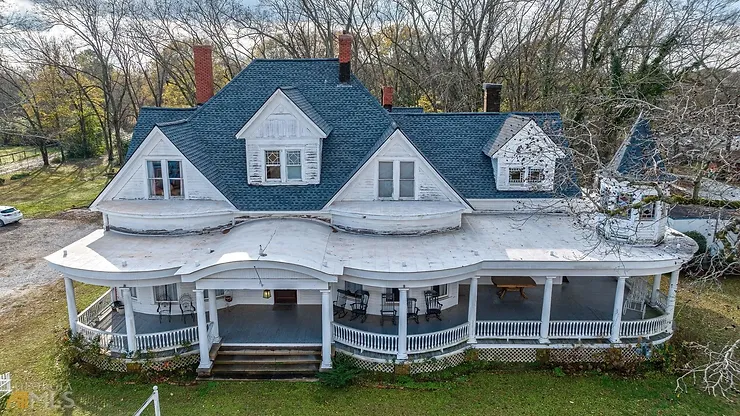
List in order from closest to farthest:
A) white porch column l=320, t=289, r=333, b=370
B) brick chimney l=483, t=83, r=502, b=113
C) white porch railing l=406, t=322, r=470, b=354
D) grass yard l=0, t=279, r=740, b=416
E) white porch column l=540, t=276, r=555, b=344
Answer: grass yard l=0, t=279, r=740, b=416 < white porch column l=320, t=289, r=333, b=370 < white porch railing l=406, t=322, r=470, b=354 < white porch column l=540, t=276, r=555, b=344 < brick chimney l=483, t=83, r=502, b=113

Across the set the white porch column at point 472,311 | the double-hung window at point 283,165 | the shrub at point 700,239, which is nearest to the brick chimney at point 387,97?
the double-hung window at point 283,165

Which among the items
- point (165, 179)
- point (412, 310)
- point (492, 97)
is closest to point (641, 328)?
point (412, 310)

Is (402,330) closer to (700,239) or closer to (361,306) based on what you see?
(361,306)

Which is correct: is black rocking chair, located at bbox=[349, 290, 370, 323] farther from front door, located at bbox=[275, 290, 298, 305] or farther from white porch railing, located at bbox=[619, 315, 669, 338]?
white porch railing, located at bbox=[619, 315, 669, 338]

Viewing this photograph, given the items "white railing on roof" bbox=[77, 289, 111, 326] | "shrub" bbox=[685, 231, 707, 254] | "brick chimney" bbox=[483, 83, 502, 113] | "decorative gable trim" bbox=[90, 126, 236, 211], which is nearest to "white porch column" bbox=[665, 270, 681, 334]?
"shrub" bbox=[685, 231, 707, 254]

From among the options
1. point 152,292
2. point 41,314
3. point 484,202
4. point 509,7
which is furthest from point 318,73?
point 509,7

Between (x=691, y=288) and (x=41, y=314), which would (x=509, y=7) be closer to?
(x=691, y=288)
